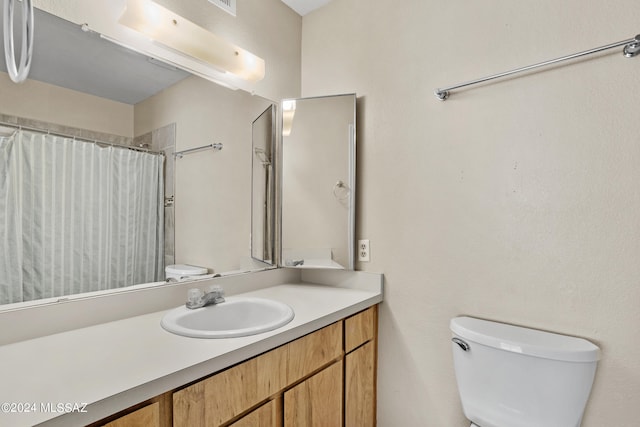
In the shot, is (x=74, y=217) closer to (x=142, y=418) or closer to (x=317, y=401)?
(x=142, y=418)

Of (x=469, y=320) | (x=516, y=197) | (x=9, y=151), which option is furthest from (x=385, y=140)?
(x=9, y=151)

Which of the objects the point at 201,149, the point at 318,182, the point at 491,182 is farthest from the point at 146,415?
the point at 491,182

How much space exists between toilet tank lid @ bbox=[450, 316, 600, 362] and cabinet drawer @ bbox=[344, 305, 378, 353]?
1.32ft

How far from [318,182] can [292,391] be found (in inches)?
41.2

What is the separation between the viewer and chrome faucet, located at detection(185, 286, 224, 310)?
127 cm

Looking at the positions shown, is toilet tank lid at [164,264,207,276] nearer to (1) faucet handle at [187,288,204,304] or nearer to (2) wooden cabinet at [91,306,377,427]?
(1) faucet handle at [187,288,204,304]

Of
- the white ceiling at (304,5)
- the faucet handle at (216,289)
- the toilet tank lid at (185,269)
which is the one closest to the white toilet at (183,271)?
the toilet tank lid at (185,269)

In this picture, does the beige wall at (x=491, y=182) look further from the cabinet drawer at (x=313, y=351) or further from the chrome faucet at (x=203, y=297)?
the chrome faucet at (x=203, y=297)

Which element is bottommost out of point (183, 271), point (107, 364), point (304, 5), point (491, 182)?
point (107, 364)

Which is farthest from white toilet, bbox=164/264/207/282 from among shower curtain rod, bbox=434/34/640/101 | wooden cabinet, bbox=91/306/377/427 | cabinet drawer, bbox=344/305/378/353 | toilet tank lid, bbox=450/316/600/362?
shower curtain rod, bbox=434/34/640/101

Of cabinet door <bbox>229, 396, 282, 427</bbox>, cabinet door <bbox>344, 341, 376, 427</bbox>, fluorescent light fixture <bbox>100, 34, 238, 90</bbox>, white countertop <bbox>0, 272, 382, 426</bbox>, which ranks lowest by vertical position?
cabinet door <bbox>344, 341, 376, 427</bbox>

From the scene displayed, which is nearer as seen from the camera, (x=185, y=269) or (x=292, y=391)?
(x=292, y=391)

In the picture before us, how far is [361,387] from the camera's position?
1514mm

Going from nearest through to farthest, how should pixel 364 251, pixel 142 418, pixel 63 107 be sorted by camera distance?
1. pixel 142 418
2. pixel 63 107
3. pixel 364 251
